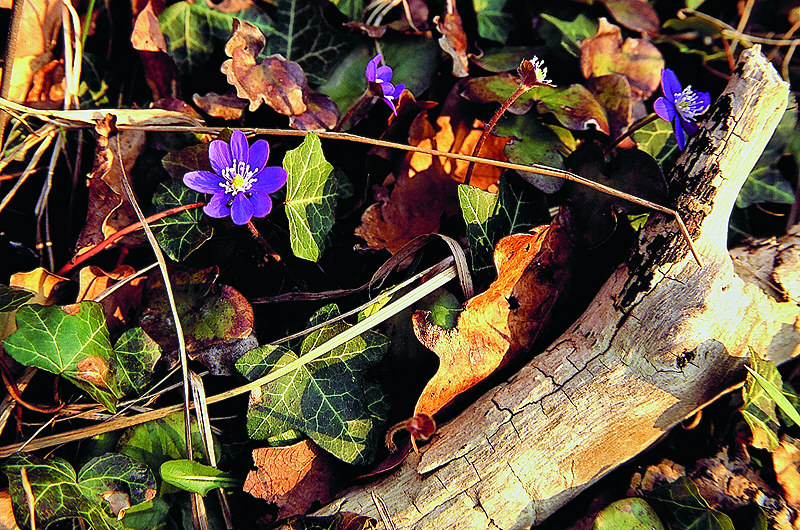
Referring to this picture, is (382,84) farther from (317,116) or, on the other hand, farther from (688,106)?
(688,106)

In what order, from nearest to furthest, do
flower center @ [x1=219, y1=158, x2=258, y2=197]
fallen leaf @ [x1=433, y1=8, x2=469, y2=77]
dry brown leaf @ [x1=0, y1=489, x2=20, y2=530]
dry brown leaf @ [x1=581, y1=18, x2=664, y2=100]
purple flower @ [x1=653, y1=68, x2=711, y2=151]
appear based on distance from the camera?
dry brown leaf @ [x1=0, y1=489, x2=20, y2=530] → flower center @ [x1=219, y1=158, x2=258, y2=197] → purple flower @ [x1=653, y1=68, x2=711, y2=151] → fallen leaf @ [x1=433, y1=8, x2=469, y2=77] → dry brown leaf @ [x1=581, y1=18, x2=664, y2=100]

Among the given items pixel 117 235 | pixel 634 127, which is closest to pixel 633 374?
pixel 634 127

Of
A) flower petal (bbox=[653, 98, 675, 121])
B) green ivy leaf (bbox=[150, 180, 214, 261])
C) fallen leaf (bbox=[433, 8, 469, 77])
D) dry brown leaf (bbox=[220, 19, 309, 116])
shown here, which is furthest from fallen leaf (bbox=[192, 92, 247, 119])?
flower petal (bbox=[653, 98, 675, 121])

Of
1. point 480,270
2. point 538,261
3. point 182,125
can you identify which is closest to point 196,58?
point 182,125

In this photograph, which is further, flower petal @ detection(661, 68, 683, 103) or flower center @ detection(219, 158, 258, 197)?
flower petal @ detection(661, 68, 683, 103)

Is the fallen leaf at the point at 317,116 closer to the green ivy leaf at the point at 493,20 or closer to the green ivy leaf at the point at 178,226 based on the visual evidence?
the green ivy leaf at the point at 178,226

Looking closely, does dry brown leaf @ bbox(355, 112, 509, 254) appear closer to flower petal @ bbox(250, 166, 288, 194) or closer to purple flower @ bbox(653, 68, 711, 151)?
flower petal @ bbox(250, 166, 288, 194)

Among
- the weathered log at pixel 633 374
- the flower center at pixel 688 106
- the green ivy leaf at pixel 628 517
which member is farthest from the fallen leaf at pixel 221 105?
the green ivy leaf at pixel 628 517
